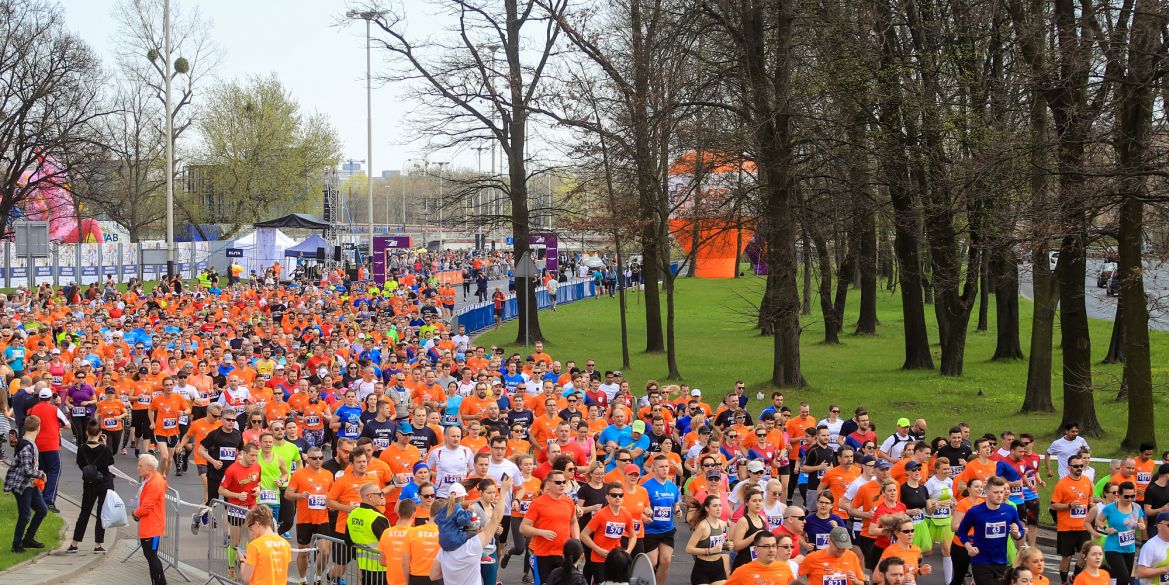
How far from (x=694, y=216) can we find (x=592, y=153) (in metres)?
3.64

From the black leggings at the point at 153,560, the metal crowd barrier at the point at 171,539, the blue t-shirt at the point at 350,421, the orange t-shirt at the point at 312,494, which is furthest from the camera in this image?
the blue t-shirt at the point at 350,421

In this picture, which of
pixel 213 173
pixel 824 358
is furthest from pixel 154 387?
pixel 213 173

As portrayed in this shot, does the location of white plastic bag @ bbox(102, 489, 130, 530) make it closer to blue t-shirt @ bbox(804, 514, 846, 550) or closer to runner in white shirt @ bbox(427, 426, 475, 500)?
runner in white shirt @ bbox(427, 426, 475, 500)

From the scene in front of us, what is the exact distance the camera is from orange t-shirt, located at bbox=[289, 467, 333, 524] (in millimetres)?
11883

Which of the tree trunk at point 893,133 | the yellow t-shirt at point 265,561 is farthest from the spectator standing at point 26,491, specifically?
the tree trunk at point 893,133

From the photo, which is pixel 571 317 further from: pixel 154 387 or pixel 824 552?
pixel 824 552

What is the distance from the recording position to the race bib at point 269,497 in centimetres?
1263

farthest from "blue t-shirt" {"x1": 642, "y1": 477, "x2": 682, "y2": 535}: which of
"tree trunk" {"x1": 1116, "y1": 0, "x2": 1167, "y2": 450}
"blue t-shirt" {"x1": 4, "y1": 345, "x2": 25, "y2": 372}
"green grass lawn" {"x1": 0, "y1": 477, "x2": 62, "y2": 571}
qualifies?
"blue t-shirt" {"x1": 4, "y1": 345, "x2": 25, "y2": 372}

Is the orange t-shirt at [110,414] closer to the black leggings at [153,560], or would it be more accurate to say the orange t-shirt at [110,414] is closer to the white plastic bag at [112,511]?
the white plastic bag at [112,511]

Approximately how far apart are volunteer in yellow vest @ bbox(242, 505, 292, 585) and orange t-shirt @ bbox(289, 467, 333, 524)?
2.57 meters

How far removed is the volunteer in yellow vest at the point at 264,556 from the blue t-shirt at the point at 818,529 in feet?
16.3

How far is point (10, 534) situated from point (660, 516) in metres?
7.62

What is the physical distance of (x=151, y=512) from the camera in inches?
462

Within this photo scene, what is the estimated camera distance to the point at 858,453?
13492mm
